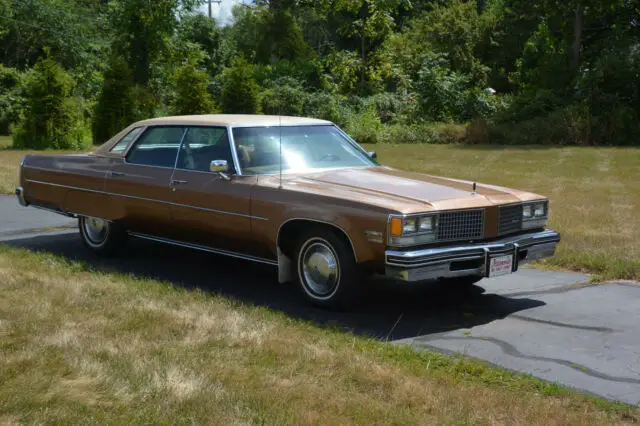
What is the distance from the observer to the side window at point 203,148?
25.5ft

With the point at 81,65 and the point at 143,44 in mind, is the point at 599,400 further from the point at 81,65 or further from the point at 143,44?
the point at 81,65

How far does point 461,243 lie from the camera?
669 centimetres

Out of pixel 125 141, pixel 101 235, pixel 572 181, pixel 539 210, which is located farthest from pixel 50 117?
pixel 539 210

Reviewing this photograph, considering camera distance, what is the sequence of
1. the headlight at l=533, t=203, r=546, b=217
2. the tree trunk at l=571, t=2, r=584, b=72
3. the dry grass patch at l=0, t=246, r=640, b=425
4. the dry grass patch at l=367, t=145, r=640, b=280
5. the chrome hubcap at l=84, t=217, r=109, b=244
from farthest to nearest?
the tree trunk at l=571, t=2, r=584, b=72
the dry grass patch at l=367, t=145, r=640, b=280
the chrome hubcap at l=84, t=217, r=109, b=244
the headlight at l=533, t=203, r=546, b=217
the dry grass patch at l=0, t=246, r=640, b=425

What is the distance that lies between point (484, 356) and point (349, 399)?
4.58ft

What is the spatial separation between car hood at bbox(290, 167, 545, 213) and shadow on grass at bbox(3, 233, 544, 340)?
0.83m

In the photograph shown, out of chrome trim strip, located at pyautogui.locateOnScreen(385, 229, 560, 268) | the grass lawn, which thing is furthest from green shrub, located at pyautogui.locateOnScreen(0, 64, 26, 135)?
chrome trim strip, located at pyautogui.locateOnScreen(385, 229, 560, 268)

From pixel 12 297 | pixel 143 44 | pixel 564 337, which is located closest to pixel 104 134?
pixel 143 44

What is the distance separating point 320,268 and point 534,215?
1.90 metres

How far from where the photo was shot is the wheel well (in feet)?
22.3

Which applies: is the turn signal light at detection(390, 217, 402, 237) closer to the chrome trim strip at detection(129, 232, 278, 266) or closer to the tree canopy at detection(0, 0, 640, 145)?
the chrome trim strip at detection(129, 232, 278, 266)

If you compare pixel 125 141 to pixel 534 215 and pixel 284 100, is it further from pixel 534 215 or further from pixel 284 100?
pixel 284 100

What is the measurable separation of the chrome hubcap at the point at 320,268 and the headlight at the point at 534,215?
1668 mm

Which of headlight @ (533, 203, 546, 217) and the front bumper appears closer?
the front bumper
